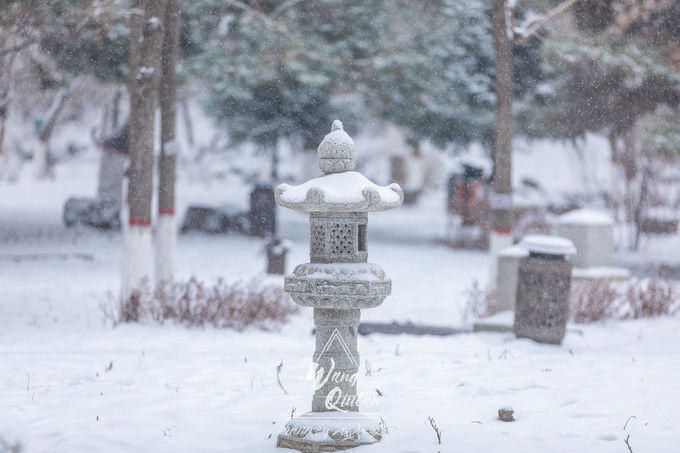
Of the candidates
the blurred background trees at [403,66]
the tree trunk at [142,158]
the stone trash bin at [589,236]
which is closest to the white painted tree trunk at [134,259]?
the tree trunk at [142,158]

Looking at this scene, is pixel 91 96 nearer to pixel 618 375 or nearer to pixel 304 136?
pixel 304 136

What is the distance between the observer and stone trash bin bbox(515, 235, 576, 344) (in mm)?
9320

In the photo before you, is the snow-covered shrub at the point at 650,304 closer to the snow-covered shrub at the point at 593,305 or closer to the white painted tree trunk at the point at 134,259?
the snow-covered shrub at the point at 593,305

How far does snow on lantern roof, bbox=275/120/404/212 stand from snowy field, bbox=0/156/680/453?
5.30 ft

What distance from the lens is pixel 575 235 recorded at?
48.8 ft

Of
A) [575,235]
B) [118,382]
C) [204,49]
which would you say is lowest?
[118,382]

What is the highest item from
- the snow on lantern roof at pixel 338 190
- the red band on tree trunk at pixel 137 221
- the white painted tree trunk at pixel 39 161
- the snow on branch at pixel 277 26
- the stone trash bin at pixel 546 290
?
the snow on branch at pixel 277 26

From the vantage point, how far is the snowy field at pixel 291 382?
18.5ft

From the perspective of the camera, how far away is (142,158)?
33.9 ft

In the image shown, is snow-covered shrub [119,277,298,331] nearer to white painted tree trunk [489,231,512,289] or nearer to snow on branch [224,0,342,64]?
white painted tree trunk [489,231,512,289]

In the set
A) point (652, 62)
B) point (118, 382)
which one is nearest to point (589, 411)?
point (118, 382)

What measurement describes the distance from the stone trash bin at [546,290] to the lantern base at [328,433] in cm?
423

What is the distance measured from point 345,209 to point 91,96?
1403 inches

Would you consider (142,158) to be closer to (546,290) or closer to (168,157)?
(168,157)
